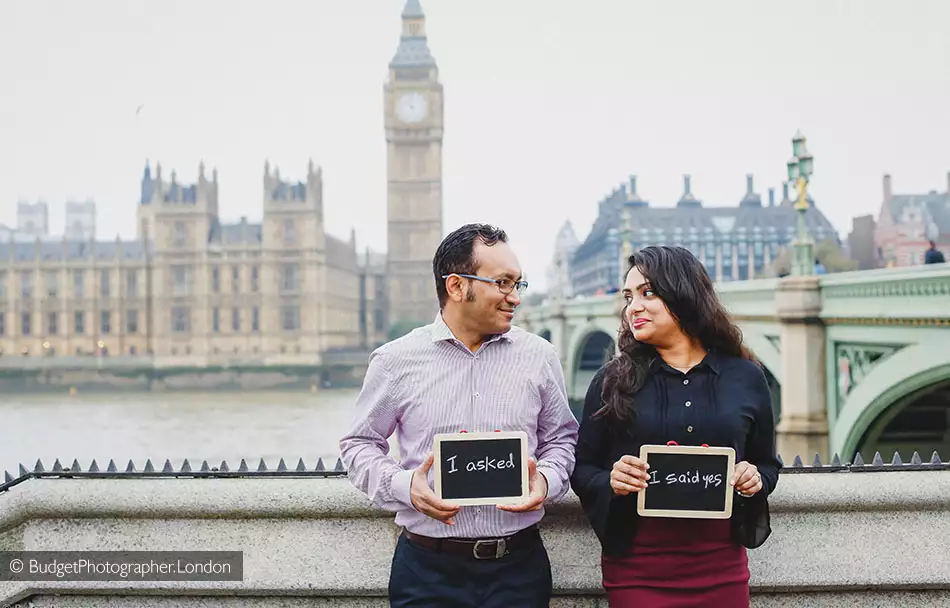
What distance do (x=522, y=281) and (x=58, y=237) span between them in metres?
72.3

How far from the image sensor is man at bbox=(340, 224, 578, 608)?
2305mm

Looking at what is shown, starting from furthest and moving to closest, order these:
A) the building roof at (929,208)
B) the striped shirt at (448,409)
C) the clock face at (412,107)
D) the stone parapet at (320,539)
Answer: the clock face at (412,107)
the building roof at (929,208)
the stone parapet at (320,539)
the striped shirt at (448,409)

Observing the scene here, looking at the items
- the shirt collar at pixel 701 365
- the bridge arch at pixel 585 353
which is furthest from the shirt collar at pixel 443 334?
the bridge arch at pixel 585 353

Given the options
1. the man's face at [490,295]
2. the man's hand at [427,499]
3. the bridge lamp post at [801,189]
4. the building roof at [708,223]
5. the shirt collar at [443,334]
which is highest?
the building roof at [708,223]

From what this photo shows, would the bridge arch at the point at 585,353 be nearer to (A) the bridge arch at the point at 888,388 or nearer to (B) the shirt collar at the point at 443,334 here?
(A) the bridge arch at the point at 888,388

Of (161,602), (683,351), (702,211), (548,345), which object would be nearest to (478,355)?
(548,345)

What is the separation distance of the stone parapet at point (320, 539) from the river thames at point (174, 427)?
21.7m

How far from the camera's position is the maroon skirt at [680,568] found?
2.29 metres

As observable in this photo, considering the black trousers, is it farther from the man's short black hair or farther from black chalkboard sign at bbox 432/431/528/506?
the man's short black hair

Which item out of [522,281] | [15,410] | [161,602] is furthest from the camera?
[15,410]

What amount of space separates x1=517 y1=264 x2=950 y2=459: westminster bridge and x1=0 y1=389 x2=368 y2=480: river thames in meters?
15.4

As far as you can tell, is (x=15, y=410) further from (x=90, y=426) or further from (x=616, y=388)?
(x=616, y=388)

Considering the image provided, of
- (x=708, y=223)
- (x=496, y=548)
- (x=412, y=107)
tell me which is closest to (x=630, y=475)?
(x=496, y=548)

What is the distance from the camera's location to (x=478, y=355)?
239 centimetres
